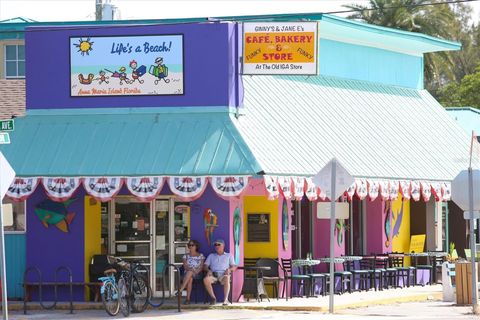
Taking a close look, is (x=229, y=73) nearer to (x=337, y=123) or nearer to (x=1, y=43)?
(x=337, y=123)

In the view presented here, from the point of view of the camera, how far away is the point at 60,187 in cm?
2752

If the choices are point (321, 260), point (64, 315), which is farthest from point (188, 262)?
point (321, 260)

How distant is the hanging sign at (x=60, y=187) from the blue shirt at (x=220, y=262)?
3123 mm

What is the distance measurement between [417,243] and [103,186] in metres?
11.9

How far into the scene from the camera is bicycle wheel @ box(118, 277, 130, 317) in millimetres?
26203

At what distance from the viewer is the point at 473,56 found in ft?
266

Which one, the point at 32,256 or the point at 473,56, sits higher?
the point at 473,56

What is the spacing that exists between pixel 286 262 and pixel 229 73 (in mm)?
4648

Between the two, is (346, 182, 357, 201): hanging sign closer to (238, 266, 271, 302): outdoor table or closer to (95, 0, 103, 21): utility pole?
(238, 266, 271, 302): outdoor table

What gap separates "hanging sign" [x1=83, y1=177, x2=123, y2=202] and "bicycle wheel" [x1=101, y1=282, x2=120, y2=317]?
2051 millimetres

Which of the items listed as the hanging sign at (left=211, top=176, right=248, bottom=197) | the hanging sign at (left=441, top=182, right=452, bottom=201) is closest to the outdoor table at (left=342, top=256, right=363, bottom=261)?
the hanging sign at (left=441, top=182, right=452, bottom=201)

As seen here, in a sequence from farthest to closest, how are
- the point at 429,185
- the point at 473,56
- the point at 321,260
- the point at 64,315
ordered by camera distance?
the point at 473,56, the point at 429,185, the point at 321,260, the point at 64,315

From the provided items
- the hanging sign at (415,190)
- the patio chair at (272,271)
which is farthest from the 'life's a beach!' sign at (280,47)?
the hanging sign at (415,190)

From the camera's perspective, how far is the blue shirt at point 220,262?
2748 centimetres
